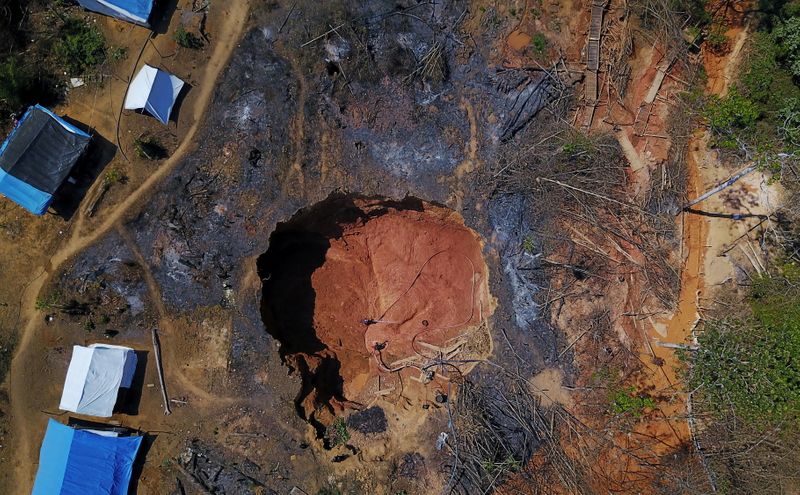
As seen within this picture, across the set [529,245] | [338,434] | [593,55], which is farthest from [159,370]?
[593,55]

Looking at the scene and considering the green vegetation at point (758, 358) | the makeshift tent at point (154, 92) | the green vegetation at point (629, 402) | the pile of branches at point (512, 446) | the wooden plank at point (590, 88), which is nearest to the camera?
the green vegetation at point (758, 358)

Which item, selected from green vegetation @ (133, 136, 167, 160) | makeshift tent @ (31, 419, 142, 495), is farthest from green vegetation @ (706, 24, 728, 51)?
makeshift tent @ (31, 419, 142, 495)

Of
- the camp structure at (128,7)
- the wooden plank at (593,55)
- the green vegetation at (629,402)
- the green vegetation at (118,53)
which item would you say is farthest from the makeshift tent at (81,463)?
the wooden plank at (593,55)

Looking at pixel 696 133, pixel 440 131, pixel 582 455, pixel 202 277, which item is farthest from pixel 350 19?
pixel 582 455

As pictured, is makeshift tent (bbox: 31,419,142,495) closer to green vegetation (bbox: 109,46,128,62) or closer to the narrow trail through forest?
green vegetation (bbox: 109,46,128,62)

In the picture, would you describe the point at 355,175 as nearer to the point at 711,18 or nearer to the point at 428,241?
the point at 428,241

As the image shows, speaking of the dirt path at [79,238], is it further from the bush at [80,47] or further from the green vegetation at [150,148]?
the bush at [80,47]
